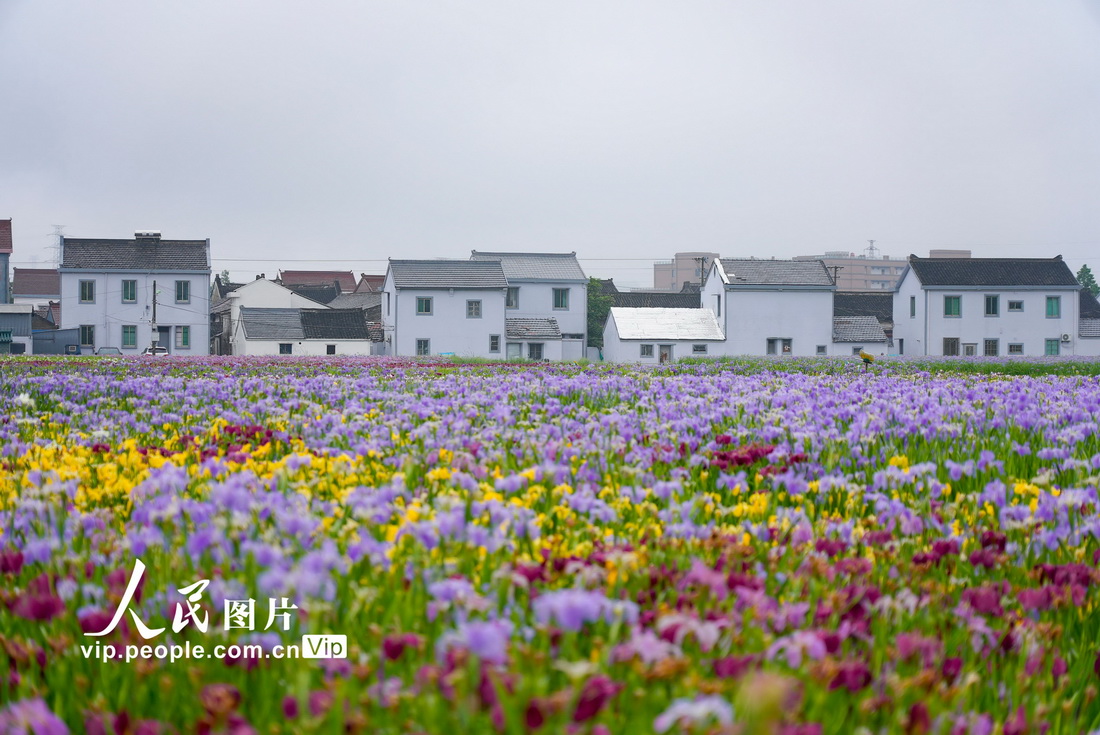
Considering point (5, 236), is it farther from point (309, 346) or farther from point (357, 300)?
point (357, 300)

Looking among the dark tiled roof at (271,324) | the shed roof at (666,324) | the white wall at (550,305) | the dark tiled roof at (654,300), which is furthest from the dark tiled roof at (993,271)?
the dark tiled roof at (271,324)

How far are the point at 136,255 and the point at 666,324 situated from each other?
111 ft

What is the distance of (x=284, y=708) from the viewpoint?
192 centimetres

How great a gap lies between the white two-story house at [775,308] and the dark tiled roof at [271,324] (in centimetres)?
2783

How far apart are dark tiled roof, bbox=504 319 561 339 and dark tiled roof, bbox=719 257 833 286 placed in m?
11.4

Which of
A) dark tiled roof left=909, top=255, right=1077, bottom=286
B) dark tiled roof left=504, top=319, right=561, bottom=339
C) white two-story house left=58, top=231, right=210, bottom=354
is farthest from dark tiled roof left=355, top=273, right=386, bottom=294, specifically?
dark tiled roof left=909, top=255, right=1077, bottom=286

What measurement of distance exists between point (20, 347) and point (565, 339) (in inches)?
1306

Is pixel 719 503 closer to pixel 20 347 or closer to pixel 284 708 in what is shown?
pixel 284 708

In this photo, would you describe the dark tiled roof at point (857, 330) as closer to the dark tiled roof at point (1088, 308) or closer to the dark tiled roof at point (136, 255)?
the dark tiled roof at point (1088, 308)

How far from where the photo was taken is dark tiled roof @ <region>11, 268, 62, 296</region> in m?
95.1

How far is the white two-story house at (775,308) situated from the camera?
58.4 m

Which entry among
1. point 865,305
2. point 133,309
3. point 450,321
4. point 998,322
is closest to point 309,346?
point 133,309

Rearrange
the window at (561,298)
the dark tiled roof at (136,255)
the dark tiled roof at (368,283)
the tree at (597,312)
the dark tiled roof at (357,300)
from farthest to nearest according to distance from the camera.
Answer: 1. the dark tiled roof at (368,283)
2. the dark tiled roof at (357,300)
3. the tree at (597,312)
4. the window at (561,298)
5. the dark tiled roof at (136,255)

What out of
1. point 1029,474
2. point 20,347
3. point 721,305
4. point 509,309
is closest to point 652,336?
point 721,305
